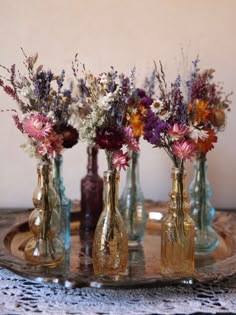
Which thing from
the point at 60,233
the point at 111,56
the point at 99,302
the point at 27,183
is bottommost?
the point at 99,302

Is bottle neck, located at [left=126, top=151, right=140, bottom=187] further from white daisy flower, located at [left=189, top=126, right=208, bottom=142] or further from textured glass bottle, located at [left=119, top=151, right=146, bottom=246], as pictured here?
white daisy flower, located at [left=189, top=126, right=208, bottom=142]

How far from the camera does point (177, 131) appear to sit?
994 mm

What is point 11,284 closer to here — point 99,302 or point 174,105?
point 99,302

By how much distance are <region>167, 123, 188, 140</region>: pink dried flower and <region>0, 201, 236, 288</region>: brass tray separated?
0.29 m

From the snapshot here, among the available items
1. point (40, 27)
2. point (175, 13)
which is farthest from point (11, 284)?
point (175, 13)

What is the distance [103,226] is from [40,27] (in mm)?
762

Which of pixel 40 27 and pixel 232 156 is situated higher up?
pixel 40 27

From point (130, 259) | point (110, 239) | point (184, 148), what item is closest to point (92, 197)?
point (130, 259)

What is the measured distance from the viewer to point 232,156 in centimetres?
162

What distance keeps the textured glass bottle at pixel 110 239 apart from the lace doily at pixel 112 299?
0.24ft

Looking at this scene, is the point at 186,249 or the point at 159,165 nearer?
the point at 186,249

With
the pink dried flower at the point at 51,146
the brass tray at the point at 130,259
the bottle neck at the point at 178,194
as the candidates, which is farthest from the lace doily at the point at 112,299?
the pink dried flower at the point at 51,146

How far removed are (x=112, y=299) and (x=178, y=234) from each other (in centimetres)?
21

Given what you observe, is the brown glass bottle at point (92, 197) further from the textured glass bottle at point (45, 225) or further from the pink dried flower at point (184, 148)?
the pink dried flower at point (184, 148)
